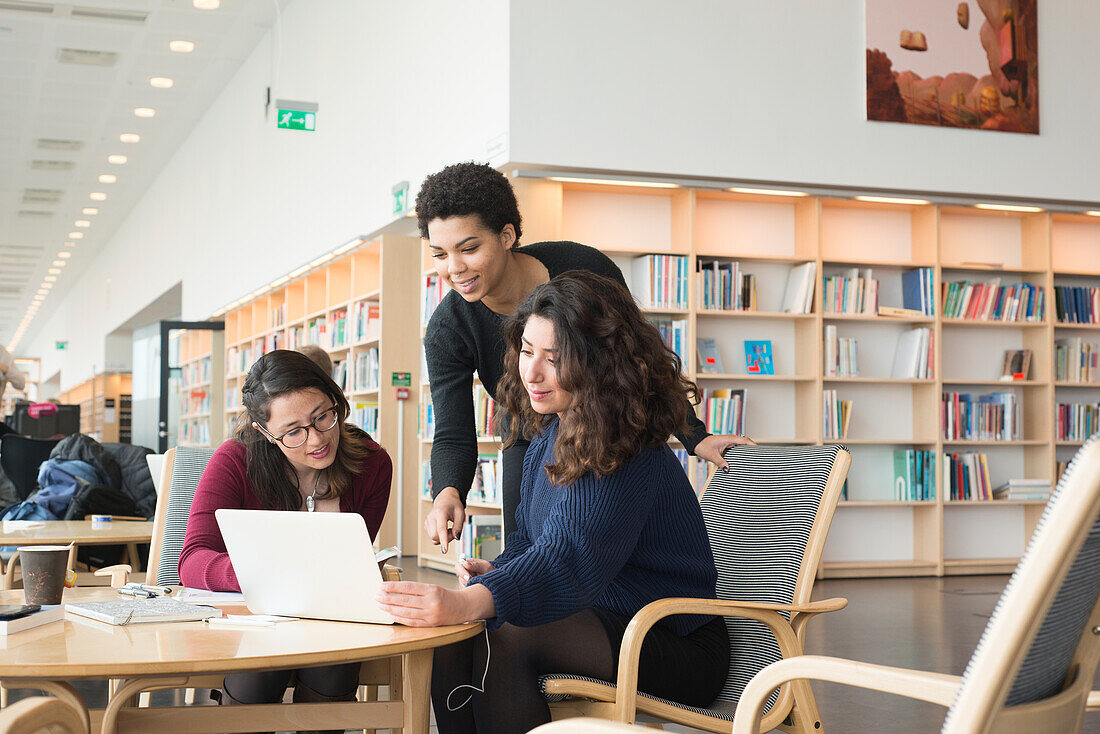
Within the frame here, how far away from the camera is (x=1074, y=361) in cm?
755

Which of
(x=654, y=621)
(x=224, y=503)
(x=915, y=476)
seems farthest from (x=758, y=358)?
(x=654, y=621)

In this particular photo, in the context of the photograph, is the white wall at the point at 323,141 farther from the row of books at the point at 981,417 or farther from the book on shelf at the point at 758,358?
the row of books at the point at 981,417

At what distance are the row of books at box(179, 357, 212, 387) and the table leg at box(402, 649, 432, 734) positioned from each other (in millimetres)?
12585

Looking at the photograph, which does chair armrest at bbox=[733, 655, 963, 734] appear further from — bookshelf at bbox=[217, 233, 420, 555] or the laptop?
bookshelf at bbox=[217, 233, 420, 555]

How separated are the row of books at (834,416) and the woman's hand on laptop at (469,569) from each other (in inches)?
210

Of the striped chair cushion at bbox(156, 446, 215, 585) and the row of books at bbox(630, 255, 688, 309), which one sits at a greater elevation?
the row of books at bbox(630, 255, 688, 309)

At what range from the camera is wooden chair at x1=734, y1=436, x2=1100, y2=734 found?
1.00 meters

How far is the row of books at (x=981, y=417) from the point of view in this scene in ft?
23.8

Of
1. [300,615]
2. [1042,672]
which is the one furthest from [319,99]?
[1042,672]

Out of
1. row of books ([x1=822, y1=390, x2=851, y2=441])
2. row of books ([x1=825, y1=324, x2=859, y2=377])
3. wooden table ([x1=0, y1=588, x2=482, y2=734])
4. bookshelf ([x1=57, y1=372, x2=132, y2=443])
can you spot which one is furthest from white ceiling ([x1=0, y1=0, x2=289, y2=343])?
wooden table ([x1=0, y1=588, x2=482, y2=734])

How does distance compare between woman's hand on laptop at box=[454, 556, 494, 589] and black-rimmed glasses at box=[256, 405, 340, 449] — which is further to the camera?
black-rimmed glasses at box=[256, 405, 340, 449]

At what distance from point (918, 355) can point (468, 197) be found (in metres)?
5.35

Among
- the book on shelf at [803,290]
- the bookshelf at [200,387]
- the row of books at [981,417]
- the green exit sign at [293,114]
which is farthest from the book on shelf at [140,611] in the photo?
the bookshelf at [200,387]

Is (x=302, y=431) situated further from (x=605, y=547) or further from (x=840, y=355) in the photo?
(x=840, y=355)
